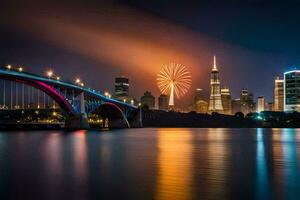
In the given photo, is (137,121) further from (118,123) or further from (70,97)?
(70,97)

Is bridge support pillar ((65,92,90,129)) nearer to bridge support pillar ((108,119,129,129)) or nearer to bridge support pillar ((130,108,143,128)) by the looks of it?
bridge support pillar ((108,119,129,129))

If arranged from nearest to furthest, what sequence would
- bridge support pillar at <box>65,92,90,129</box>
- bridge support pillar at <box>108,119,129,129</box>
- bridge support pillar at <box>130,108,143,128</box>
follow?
bridge support pillar at <box>65,92,90,129</box> → bridge support pillar at <box>108,119,129,129</box> → bridge support pillar at <box>130,108,143,128</box>

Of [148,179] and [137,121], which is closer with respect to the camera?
[148,179]

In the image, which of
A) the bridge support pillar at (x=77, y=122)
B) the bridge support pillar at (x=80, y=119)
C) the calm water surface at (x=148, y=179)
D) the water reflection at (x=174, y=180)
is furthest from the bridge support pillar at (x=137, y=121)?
the water reflection at (x=174, y=180)

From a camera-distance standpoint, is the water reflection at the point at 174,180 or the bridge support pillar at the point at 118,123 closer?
the water reflection at the point at 174,180

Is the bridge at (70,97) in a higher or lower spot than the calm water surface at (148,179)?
higher

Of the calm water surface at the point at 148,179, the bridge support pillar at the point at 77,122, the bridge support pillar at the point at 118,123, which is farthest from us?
the bridge support pillar at the point at 118,123

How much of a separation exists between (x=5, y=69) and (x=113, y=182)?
68938mm

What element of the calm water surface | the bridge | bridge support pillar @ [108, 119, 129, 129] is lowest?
bridge support pillar @ [108, 119, 129, 129]

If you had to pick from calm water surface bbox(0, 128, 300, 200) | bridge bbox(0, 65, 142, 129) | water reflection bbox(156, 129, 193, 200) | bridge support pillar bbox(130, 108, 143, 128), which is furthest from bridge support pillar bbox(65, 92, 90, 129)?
water reflection bbox(156, 129, 193, 200)

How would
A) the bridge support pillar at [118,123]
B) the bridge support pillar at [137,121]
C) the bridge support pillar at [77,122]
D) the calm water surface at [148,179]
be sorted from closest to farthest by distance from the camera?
1. the calm water surface at [148,179]
2. the bridge support pillar at [77,122]
3. the bridge support pillar at [118,123]
4. the bridge support pillar at [137,121]

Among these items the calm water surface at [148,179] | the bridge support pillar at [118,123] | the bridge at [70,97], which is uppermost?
the bridge at [70,97]

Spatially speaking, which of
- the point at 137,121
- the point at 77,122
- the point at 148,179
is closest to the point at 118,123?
the point at 137,121

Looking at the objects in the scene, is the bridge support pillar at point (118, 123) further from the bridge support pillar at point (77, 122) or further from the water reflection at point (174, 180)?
the water reflection at point (174, 180)
